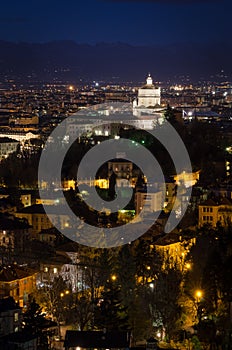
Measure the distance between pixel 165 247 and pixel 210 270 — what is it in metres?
2.59

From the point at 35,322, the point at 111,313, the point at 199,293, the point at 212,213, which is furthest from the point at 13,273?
the point at 212,213

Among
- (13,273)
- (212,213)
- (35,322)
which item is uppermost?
(212,213)

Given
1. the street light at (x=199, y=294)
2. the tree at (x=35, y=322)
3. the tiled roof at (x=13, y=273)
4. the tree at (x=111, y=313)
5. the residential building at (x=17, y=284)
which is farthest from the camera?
the tiled roof at (x=13, y=273)

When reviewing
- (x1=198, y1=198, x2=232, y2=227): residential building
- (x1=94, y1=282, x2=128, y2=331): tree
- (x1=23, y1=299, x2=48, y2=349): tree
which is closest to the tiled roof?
(x1=23, y1=299, x2=48, y2=349): tree

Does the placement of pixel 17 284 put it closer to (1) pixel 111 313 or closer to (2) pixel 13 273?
(2) pixel 13 273

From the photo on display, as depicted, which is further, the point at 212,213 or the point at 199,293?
the point at 212,213

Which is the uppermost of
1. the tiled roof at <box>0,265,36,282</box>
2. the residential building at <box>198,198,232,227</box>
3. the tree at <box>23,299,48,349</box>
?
the residential building at <box>198,198,232,227</box>

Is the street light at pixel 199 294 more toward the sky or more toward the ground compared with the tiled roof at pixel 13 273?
more toward the ground

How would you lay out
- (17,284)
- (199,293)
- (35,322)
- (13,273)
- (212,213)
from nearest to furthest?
(35,322) < (199,293) < (17,284) < (13,273) < (212,213)

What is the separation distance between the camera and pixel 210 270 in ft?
31.9

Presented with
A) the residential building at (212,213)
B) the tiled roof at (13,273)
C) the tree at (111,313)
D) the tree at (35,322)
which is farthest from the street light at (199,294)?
the residential building at (212,213)

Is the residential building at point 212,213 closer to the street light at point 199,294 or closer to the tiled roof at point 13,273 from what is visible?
the tiled roof at point 13,273

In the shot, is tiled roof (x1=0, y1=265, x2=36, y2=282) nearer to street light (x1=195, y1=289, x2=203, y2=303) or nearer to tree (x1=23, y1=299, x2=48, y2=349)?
tree (x1=23, y1=299, x2=48, y2=349)

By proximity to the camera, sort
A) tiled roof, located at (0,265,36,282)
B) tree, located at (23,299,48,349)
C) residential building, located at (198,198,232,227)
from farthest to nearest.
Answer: residential building, located at (198,198,232,227), tiled roof, located at (0,265,36,282), tree, located at (23,299,48,349)
